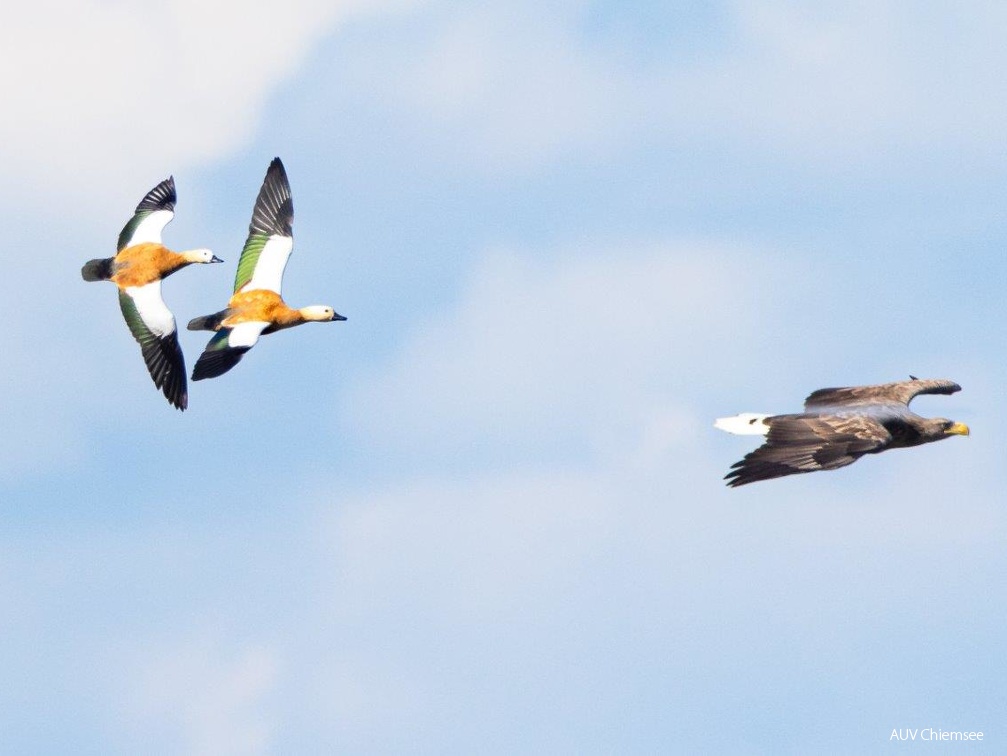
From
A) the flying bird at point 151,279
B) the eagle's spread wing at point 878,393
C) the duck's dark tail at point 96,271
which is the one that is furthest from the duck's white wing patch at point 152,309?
the eagle's spread wing at point 878,393

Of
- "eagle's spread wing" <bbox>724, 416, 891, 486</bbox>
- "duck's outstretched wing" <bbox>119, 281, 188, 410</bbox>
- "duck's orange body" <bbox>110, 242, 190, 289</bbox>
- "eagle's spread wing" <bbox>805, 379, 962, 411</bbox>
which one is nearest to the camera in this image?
"eagle's spread wing" <bbox>724, 416, 891, 486</bbox>

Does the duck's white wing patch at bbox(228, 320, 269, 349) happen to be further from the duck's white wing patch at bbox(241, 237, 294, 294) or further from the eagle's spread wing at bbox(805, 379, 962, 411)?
the eagle's spread wing at bbox(805, 379, 962, 411)

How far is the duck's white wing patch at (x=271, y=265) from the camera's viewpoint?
38750 millimetres

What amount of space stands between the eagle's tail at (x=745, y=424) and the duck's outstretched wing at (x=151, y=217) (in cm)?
1162

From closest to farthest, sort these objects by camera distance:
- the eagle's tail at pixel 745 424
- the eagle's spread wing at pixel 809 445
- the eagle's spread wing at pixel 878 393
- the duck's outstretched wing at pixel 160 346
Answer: the eagle's spread wing at pixel 809 445, the eagle's tail at pixel 745 424, the eagle's spread wing at pixel 878 393, the duck's outstretched wing at pixel 160 346

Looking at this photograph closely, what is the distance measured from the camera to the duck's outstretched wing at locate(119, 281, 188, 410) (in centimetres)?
3806

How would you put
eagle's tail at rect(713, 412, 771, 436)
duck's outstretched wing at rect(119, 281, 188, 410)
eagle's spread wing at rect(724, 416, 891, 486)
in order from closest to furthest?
eagle's spread wing at rect(724, 416, 891, 486), eagle's tail at rect(713, 412, 771, 436), duck's outstretched wing at rect(119, 281, 188, 410)

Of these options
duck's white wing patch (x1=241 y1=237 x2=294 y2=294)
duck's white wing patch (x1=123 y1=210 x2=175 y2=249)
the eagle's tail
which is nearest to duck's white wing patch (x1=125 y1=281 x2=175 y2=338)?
duck's white wing patch (x1=123 y1=210 x2=175 y2=249)

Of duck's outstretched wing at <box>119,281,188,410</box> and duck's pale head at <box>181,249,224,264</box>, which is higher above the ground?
duck's pale head at <box>181,249,224,264</box>

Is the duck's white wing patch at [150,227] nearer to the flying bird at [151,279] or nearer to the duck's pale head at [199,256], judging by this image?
the flying bird at [151,279]

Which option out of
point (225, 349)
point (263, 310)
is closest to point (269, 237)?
point (263, 310)

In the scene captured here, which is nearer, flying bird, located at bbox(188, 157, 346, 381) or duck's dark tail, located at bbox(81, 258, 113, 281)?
flying bird, located at bbox(188, 157, 346, 381)

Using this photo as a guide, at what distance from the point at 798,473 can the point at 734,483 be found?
1.56 meters

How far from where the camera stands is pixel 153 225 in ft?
130
